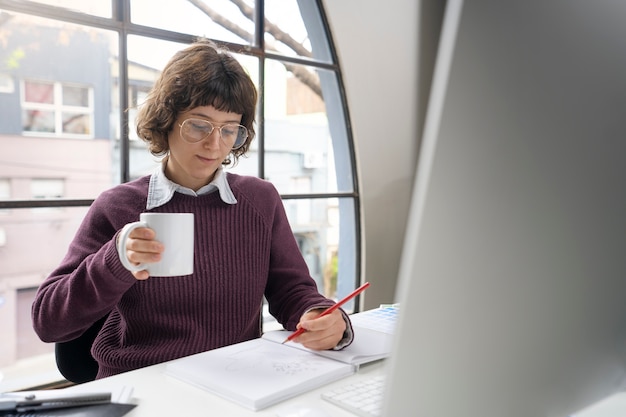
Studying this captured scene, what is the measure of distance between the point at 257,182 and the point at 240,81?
0.94 feet

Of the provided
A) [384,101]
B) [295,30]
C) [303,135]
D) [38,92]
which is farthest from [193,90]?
[384,101]

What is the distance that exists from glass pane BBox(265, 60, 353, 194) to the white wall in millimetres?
149

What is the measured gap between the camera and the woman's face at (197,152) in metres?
1.39

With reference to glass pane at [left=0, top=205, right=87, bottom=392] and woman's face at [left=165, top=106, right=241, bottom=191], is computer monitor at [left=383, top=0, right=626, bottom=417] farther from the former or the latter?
glass pane at [left=0, top=205, right=87, bottom=392]

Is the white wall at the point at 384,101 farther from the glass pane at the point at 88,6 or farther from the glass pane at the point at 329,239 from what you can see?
the glass pane at the point at 88,6

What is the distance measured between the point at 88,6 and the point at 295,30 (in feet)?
4.53

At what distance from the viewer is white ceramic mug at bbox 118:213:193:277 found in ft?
3.32

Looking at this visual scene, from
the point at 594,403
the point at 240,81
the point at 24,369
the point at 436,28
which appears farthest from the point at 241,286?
the point at 436,28

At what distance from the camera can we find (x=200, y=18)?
299 centimetres

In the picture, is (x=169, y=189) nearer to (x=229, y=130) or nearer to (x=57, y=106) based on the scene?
(x=229, y=130)

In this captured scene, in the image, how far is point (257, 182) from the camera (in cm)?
158

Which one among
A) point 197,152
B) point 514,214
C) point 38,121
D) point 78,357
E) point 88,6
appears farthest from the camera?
point 38,121

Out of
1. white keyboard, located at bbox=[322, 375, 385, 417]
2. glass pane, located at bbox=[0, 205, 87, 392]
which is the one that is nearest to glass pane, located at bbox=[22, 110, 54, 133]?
glass pane, located at bbox=[0, 205, 87, 392]

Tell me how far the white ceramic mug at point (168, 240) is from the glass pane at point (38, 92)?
Result: 1.78m
